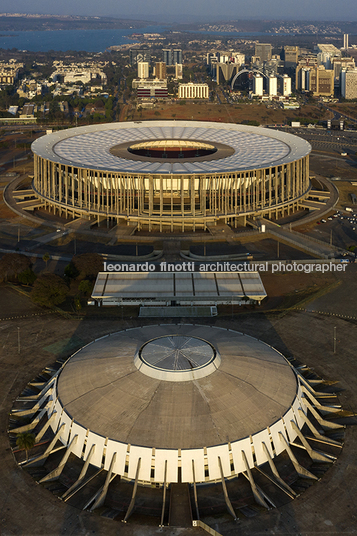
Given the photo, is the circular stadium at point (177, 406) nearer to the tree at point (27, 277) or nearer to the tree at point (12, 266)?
the tree at point (27, 277)

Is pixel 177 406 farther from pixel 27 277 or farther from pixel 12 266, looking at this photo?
pixel 12 266

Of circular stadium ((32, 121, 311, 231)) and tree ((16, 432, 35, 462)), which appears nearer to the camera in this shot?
tree ((16, 432, 35, 462))

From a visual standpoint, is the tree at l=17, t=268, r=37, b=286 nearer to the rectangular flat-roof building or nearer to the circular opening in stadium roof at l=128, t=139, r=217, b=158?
the rectangular flat-roof building

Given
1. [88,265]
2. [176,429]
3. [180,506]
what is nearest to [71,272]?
[88,265]

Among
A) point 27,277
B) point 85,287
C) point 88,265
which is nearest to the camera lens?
point 85,287

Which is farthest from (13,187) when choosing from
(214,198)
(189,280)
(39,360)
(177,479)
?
(177,479)

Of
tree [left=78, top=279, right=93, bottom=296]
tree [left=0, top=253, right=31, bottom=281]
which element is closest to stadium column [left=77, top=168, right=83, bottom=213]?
tree [left=0, top=253, right=31, bottom=281]

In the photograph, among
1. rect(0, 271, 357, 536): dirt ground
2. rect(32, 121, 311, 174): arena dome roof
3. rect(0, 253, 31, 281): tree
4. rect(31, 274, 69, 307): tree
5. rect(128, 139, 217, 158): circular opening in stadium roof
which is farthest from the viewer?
rect(128, 139, 217, 158): circular opening in stadium roof
